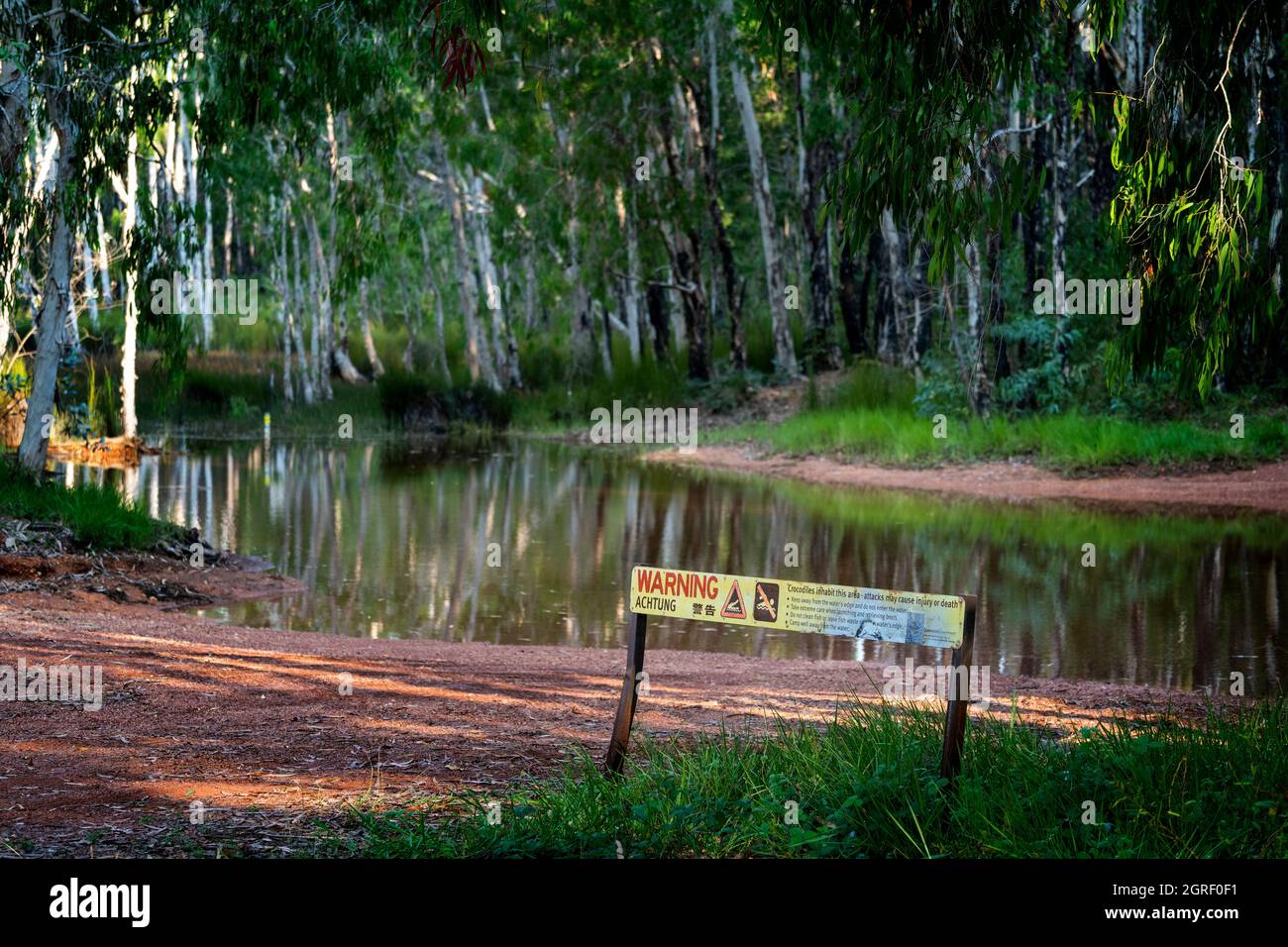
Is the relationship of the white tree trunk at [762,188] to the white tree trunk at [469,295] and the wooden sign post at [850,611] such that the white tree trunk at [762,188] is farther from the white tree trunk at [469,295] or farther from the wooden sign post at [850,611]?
the wooden sign post at [850,611]

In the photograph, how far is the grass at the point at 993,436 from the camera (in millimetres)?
24578

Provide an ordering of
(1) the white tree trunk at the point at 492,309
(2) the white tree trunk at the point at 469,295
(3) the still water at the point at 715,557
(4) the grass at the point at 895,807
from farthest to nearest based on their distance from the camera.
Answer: (1) the white tree trunk at the point at 492,309 → (2) the white tree trunk at the point at 469,295 → (3) the still water at the point at 715,557 → (4) the grass at the point at 895,807

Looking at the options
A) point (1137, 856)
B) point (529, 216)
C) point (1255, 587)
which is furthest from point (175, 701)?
point (529, 216)

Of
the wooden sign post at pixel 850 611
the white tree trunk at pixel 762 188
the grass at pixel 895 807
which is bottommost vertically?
the grass at pixel 895 807

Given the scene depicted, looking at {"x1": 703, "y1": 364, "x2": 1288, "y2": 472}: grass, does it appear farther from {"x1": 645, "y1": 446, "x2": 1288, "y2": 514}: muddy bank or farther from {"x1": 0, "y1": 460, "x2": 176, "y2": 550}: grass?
{"x1": 0, "y1": 460, "x2": 176, "y2": 550}: grass

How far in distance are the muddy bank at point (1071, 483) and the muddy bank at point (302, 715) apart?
1306 cm

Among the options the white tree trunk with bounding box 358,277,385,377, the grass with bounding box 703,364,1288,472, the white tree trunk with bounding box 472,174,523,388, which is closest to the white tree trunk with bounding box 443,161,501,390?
the white tree trunk with bounding box 472,174,523,388

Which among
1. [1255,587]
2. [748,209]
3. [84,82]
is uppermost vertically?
[748,209]

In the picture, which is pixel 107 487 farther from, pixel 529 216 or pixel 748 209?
pixel 748 209

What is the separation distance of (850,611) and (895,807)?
0.74 m

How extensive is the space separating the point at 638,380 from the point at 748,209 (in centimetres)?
1409

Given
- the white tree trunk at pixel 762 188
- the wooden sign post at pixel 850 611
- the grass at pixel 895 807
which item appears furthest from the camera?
the white tree trunk at pixel 762 188

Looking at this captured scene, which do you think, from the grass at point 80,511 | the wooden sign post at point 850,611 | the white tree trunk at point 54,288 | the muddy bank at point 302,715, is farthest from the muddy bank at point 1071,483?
the wooden sign post at point 850,611
